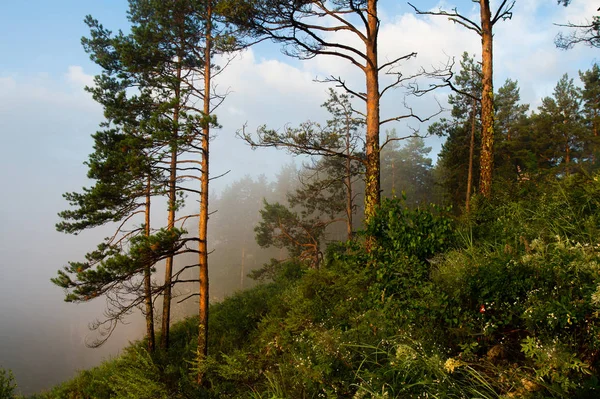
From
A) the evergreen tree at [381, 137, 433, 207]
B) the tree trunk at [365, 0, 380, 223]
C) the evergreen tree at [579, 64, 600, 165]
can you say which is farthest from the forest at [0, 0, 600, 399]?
the evergreen tree at [381, 137, 433, 207]

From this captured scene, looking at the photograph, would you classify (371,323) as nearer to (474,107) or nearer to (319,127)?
(319,127)

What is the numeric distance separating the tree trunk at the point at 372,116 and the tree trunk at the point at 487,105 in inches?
127

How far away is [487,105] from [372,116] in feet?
12.0

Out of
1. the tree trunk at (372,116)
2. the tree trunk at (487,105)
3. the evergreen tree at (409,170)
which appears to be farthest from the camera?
the evergreen tree at (409,170)

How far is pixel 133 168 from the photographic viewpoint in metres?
9.48

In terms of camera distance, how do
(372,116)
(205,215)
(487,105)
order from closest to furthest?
(372,116) < (487,105) < (205,215)

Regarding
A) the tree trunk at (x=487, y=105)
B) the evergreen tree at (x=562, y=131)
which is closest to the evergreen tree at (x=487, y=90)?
the tree trunk at (x=487, y=105)

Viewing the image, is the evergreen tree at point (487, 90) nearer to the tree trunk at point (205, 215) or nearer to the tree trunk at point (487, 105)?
the tree trunk at point (487, 105)

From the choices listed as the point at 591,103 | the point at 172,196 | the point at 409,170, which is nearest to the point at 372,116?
the point at 172,196

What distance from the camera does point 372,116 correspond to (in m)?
8.01

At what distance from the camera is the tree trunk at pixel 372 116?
773cm

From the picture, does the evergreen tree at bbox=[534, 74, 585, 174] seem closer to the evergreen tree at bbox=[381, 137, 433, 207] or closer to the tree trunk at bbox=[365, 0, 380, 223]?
the evergreen tree at bbox=[381, 137, 433, 207]

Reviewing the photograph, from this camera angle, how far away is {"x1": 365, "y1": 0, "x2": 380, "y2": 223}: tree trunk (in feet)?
25.3

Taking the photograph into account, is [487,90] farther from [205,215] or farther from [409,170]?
[409,170]
